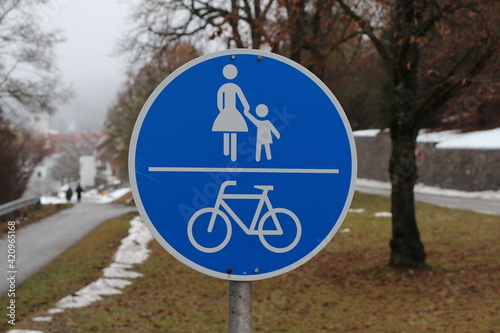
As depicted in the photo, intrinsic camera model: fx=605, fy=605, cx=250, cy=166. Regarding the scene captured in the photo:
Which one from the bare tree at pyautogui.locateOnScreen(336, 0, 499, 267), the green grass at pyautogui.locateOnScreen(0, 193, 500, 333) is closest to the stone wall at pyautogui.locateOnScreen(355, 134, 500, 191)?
the green grass at pyautogui.locateOnScreen(0, 193, 500, 333)

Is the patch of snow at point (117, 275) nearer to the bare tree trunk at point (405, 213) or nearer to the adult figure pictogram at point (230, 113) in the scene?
the bare tree trunk at point (405, 213)

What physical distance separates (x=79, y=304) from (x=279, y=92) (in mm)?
7572

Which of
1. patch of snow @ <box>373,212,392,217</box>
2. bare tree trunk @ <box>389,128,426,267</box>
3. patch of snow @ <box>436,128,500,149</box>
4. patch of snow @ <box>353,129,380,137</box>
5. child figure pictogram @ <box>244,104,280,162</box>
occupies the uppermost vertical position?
patch of snow @ <box>353,129,380,137</box>

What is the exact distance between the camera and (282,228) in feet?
6.17

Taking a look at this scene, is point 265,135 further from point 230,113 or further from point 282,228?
point 282,228

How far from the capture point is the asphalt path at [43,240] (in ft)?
39.8

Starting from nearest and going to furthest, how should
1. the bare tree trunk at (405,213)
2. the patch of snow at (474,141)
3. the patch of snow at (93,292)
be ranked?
the patch of snow at (93,292), the bare tree trunk at (405,213), the patch of snow at (474,141)

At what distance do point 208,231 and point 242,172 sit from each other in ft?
0.70

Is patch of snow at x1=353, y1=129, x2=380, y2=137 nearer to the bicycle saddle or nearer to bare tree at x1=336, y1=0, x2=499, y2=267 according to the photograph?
bare tree at x1=336, y1=0, x2=499, y2=267

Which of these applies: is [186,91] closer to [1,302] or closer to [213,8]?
[1,302]

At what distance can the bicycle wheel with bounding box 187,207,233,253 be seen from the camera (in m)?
1.88

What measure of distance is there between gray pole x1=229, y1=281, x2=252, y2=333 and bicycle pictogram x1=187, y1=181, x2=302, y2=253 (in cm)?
14

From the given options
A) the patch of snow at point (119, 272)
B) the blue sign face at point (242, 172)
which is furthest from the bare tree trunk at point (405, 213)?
the blue sign face at point (242, 172)

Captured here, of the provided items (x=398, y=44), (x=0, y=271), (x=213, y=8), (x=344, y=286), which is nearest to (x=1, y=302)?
(x=0, y=271)
